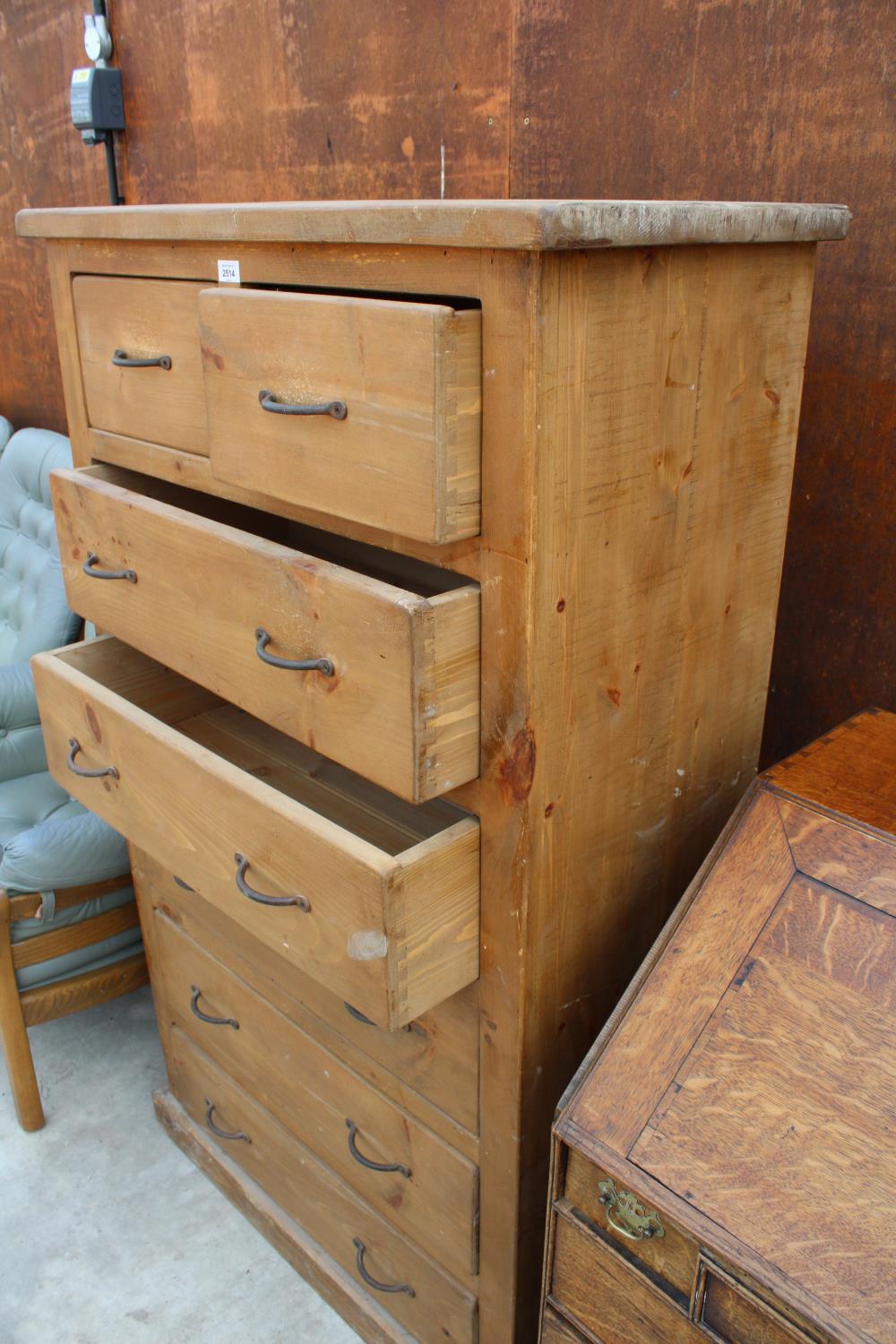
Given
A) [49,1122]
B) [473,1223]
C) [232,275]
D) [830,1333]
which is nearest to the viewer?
[830,1333]

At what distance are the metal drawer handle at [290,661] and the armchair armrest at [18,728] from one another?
1.18 m

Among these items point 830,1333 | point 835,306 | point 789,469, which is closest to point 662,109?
point 835,306

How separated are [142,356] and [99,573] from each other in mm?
248

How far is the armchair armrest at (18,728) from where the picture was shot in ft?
6.59

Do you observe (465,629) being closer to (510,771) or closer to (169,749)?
(510,771)

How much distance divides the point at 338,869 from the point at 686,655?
394mm

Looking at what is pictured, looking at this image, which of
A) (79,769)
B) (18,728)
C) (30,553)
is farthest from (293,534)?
(30,553)

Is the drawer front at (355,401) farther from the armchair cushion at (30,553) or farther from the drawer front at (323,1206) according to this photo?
the armchair cushion at (30,553)

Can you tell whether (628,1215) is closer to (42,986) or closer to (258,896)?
(258,896)

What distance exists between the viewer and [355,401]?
85cm

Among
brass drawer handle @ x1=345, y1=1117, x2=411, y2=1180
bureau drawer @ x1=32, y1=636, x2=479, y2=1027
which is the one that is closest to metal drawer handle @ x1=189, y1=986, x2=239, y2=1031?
brass drawer handle @ x1=345, y1=1117, x2=411, y2=1180

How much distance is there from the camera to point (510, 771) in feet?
A: 3.01

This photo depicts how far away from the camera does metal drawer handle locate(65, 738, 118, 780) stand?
1236 millimetres

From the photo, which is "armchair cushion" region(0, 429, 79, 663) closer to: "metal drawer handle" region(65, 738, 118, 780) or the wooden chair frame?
the wooden chair frame
